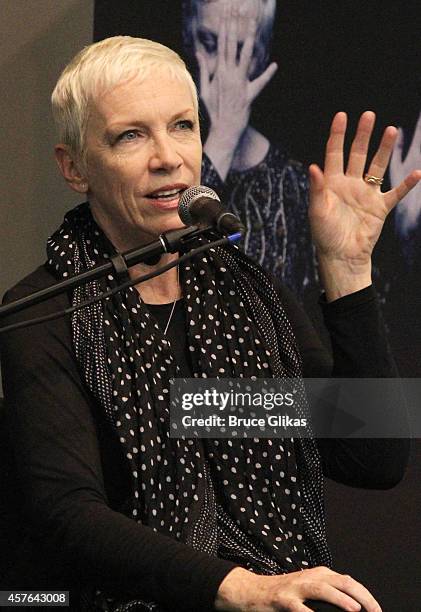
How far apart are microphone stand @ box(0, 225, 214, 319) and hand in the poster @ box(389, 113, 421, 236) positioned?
101cm

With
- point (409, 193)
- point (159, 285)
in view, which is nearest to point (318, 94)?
point (409, 193)

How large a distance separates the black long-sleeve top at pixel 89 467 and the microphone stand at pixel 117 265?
1.05 ft

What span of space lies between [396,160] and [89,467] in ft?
3.58

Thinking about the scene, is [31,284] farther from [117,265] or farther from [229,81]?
[229,81]

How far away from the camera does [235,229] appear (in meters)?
1.38

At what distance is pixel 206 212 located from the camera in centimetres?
144

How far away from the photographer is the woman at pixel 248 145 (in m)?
2.36

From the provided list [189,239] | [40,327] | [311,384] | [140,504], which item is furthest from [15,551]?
[189,239]

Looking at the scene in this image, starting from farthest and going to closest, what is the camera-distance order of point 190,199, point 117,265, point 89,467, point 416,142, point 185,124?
1. point 416,142
2. point 185,124
3. point 89,467
4. point 190,199
5. point 117,265

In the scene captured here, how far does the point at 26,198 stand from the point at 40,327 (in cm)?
87

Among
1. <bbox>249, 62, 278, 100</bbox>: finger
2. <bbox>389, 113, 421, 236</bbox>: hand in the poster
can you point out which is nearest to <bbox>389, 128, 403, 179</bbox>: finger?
<bbox>389, 113, 421, 236</bbox>: hand in the poster

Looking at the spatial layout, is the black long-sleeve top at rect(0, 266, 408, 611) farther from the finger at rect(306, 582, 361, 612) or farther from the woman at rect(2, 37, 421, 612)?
the finger at rect(306, 582, 361, 612)

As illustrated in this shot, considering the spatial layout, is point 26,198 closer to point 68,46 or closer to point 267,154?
point 68,46

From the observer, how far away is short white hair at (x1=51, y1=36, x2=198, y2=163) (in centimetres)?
180
